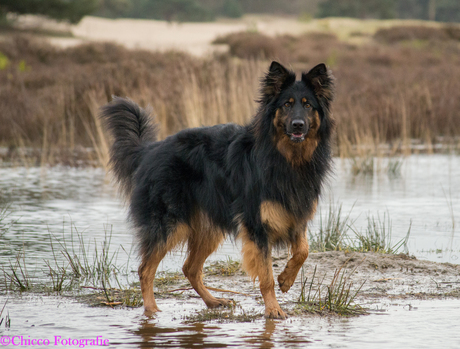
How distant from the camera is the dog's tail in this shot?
5.84m

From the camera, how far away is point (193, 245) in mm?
5664

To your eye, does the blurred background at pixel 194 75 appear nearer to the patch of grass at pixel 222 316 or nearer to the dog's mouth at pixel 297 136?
the dog's mouth at pixel 297 136

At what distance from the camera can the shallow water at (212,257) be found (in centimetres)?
428

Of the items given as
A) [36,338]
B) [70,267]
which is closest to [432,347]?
[36,338]

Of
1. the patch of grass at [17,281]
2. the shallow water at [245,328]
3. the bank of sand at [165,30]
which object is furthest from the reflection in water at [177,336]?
the bank of sand at [165,30]

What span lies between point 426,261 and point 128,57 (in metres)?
21.7

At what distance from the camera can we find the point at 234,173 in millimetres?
5148

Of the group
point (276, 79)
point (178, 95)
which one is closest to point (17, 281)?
point (276, 79)

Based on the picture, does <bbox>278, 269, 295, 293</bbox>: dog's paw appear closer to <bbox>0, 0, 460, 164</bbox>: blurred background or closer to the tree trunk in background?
<bbox>0, 0, 460, 164</bbox>: blurred background

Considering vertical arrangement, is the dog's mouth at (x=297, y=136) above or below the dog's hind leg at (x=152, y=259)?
above

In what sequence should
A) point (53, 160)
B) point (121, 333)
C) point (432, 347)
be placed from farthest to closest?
point (53, 160)
point (121, 333)
point (432, 347)

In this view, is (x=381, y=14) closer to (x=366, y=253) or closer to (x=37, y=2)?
(x=37, y=2)

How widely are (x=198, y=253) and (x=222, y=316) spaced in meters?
0.94

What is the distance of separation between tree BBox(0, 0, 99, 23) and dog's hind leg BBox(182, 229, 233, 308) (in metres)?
33.4
